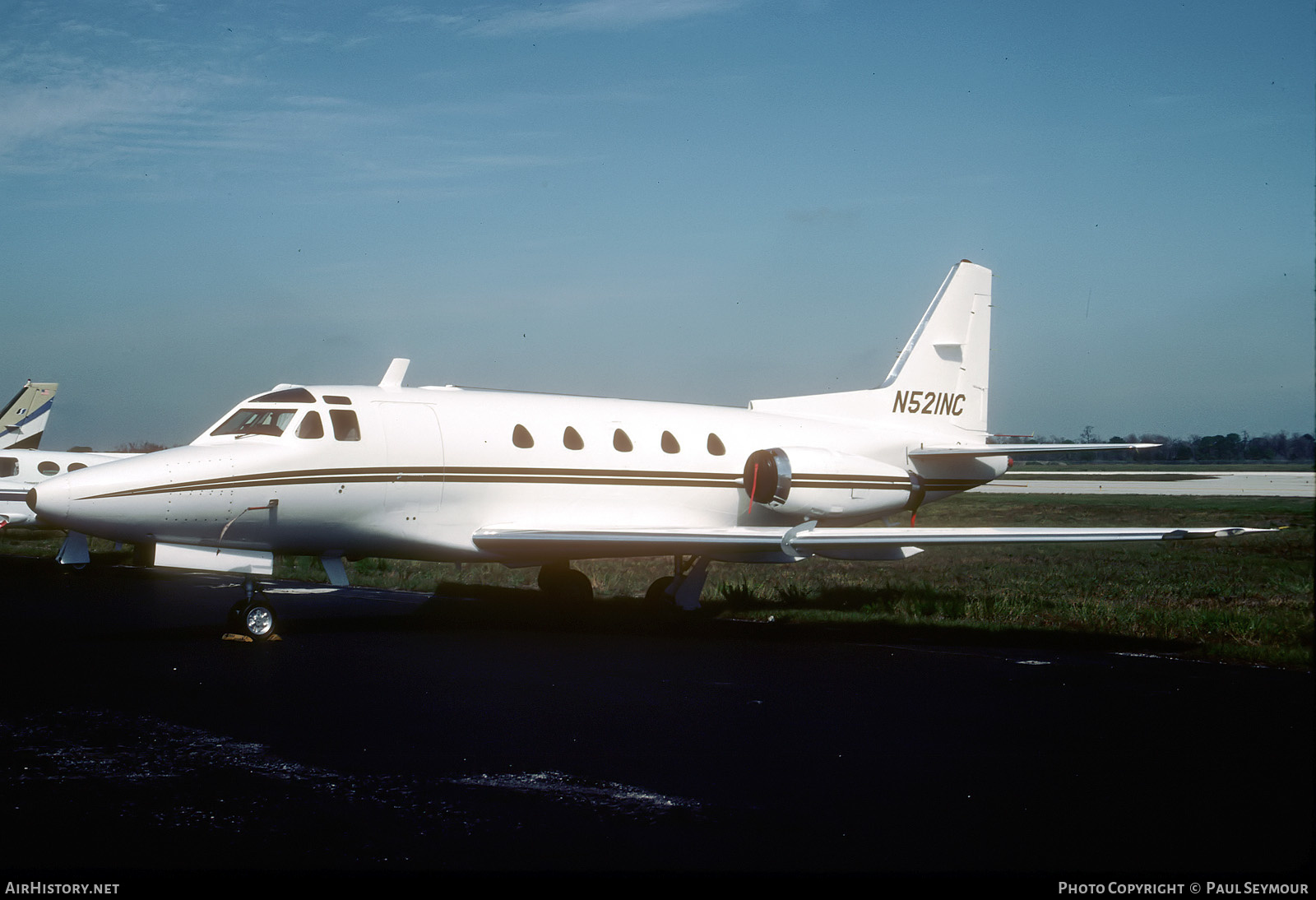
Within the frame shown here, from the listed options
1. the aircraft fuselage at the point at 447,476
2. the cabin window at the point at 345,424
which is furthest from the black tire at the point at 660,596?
the cabin window at the point at 345,424

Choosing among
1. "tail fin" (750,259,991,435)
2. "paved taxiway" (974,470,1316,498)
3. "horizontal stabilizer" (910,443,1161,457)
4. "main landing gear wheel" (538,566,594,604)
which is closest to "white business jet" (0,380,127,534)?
"main landing gear wheel" (538,566,594,604)

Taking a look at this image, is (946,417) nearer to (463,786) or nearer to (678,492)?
(678,492)

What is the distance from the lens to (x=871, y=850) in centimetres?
580

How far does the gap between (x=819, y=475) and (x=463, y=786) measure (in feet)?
40.0

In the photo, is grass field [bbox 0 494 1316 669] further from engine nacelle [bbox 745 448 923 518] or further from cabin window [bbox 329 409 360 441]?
cabin window [bbox 329 409 360 441]

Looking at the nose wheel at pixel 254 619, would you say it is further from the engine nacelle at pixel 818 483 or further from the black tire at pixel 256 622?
the engine nacelle at pixel 818 483

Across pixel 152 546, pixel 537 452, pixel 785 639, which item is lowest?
pixel 785 639

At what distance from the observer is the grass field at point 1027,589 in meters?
14.6

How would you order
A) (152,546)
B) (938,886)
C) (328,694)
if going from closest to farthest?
(938,886) → (328,694) → (152,546)

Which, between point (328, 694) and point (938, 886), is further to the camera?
point (328, 694)

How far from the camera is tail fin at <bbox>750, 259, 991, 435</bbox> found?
2092 centimetres

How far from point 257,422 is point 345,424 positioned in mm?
1022

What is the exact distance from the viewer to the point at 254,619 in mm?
13273

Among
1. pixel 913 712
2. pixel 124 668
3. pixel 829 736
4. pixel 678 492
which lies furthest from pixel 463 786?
pixel 678 492
